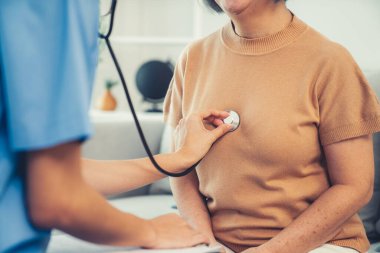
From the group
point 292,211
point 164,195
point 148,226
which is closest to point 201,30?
point 164,195

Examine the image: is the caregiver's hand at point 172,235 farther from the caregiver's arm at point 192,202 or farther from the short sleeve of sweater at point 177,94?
the short sleeve of sweater at point 177,94

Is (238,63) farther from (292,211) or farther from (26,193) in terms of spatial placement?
(26,193)

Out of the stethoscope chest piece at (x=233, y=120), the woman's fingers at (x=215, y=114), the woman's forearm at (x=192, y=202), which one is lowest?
the woman's forearm at (x=192, y=202)

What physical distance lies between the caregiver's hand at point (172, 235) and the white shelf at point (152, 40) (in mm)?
2052

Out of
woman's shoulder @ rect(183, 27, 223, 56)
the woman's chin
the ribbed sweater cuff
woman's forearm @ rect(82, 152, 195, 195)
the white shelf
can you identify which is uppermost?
the woman's chin

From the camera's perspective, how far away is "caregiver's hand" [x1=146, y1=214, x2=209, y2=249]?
0.73 metres

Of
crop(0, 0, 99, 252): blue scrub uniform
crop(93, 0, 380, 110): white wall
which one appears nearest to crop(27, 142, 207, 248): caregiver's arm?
crop(0, 0, 99, 252): blue scrub uniform

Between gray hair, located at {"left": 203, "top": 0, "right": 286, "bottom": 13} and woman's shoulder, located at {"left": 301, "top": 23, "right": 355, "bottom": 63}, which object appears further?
gray hair, located at {"left": 203, "top": 0, "right": 286, "bottom": 13}

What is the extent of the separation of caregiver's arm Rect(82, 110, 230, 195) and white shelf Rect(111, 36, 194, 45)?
69.4 inches

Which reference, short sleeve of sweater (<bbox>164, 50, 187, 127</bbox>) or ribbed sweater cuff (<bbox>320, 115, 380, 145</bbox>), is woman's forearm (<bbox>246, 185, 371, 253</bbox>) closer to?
ribbed sweater cuff (<bbox>320, 115, 380, 145</bbox>)

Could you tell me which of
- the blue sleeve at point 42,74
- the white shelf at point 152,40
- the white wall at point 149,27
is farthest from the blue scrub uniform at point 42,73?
the white shelf at point 152,40

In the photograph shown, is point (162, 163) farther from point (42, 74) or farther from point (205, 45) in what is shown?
point (42, 74)

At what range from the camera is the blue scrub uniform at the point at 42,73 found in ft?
1.69

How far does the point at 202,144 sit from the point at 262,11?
309 mm
